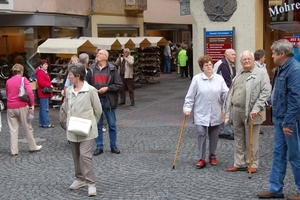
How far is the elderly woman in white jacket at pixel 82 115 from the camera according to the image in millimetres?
7570

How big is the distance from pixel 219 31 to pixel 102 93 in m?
4.40

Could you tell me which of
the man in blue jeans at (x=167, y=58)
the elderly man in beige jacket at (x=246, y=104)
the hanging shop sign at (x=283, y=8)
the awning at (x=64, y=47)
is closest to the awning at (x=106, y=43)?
the awning at (x=64, y=47)

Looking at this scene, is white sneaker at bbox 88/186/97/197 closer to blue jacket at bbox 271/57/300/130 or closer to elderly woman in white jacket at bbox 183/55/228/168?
elderly woman in white jacket at bbox 183/55/228/168

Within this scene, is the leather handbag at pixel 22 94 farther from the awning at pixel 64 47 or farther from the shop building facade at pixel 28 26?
the shop building facade at pixel 28 26

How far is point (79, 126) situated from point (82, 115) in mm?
238

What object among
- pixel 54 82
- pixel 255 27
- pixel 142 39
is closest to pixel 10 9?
pixel 54 82

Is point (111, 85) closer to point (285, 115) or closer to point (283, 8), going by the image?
point (285, 115)

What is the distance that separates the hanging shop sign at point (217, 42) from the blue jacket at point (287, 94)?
20.7ft

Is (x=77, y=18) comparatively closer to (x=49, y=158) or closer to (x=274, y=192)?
(x=49, y=158)

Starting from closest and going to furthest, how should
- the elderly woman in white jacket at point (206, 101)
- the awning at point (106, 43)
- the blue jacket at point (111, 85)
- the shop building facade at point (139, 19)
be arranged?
the elderly woman in white jacket at point (206, 101) → the blue jacket at point (111, 85) → the awning at point (106, 43) → the shop building facade at point (139, 19)

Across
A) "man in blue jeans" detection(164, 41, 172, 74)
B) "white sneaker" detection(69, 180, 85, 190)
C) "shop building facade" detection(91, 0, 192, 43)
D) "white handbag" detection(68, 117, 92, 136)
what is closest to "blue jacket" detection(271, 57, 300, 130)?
"white handbag" detection(68, 117, 92, 136)

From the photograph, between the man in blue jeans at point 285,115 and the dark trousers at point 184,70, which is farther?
the dark trousers at point 184,70

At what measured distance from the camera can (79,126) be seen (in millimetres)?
7449

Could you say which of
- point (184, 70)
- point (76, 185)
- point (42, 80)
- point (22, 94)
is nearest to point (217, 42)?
point (42, 80)
